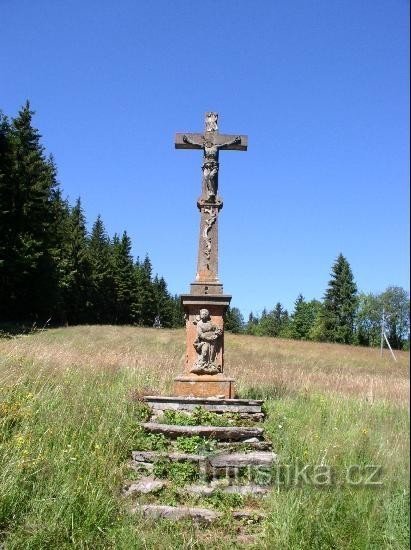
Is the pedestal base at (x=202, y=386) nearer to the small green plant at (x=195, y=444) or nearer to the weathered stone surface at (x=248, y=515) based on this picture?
the small green plant at (x=195, y=444)

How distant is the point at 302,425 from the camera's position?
657 centimetres

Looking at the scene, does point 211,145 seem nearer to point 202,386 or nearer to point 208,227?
point 208,227

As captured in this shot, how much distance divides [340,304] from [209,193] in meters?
53.1

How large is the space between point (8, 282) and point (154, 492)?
91.3 ft

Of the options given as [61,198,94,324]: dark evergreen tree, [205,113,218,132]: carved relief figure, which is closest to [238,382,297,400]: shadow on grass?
[205,113,218,132]: carved relief figure

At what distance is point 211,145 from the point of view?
9.78 m

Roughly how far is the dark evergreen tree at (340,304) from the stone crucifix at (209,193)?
5122 centimetres

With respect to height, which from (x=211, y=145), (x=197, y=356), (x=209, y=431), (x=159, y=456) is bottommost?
(x=159, y=456)

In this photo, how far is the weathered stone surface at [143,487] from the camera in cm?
484

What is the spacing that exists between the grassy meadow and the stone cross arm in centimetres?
478

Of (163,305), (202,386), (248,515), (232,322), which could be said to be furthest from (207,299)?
(232,322)

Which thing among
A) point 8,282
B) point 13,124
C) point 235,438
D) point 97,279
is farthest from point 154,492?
point 97,279

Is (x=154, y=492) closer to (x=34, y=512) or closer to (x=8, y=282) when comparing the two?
(x=34, y=512)

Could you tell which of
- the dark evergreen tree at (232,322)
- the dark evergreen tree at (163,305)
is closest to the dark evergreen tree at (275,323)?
the dark evergreen tree at (232,322)
